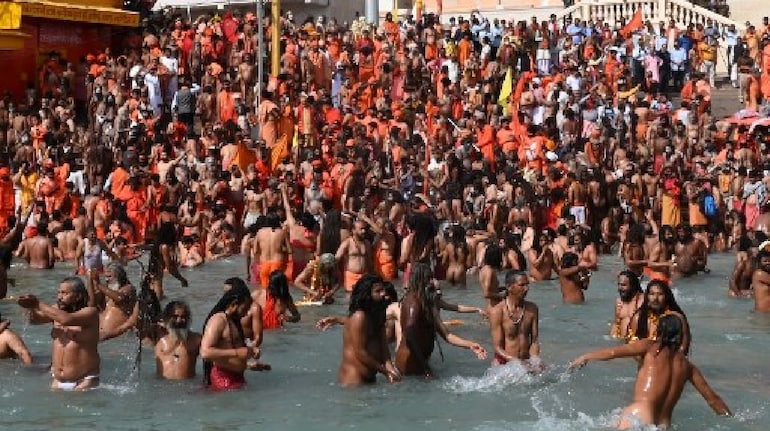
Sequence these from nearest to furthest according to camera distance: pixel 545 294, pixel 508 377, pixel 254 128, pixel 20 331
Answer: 1. pixel 508 377
2. pixel 20 331
3. pixel 545 294
4. pixel 254 128

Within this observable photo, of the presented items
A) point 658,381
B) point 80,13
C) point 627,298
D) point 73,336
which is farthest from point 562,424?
point 80,13

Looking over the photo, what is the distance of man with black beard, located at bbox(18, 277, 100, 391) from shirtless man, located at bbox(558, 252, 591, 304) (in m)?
6.55

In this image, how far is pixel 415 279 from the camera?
12898 mm

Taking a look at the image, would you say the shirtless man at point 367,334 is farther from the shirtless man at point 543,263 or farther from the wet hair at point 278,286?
the shirtless man at point 543,263

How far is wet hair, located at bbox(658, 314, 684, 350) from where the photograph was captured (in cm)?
1028

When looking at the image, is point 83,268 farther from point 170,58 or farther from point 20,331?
point 170,58

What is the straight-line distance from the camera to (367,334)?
40.1 feet

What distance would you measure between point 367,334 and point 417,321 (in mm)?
823

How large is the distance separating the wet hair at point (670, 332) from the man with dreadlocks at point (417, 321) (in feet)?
8.76

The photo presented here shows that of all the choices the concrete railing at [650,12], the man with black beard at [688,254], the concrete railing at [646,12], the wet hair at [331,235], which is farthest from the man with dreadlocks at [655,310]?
the concrete railing at [646,12]

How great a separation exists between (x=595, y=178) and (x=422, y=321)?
1100 centimetres

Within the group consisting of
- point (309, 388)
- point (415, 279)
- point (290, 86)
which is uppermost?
point (290, 86)

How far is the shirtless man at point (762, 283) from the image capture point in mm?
16562

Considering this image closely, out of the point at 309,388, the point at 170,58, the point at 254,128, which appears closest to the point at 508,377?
the point at 309,388
